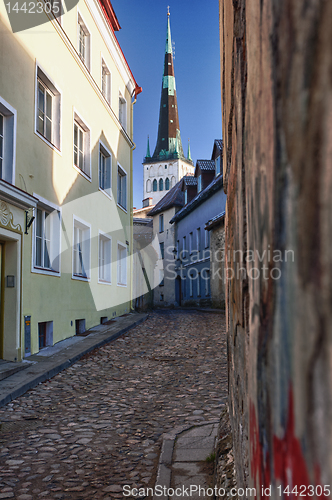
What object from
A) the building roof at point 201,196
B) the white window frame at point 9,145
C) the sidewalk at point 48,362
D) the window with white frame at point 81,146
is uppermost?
the building roof at point 201,196

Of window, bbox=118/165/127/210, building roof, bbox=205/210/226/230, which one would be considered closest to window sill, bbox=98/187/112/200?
window, bbox=118/165/127/210

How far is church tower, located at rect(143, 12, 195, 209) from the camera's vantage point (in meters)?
76.2

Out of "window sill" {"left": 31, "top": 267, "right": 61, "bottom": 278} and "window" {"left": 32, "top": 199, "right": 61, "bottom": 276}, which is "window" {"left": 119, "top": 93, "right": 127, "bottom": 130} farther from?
"window sill" {"left": 31, "top": 267, "right": 61, "bottom": 278}

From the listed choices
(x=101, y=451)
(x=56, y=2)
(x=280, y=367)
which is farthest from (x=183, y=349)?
(x=280, y=367)

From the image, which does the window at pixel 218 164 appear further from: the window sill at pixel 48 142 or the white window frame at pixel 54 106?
the window sill at pixel 48 142

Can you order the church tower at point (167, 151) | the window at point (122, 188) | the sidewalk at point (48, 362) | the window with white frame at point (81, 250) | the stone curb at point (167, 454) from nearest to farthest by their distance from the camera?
the stone curb at point (167, 454), the sidewalk at point (48, 362), the window with white frame at point (81, 250), the window at point (122, 188), the church tower at point (167, 151)

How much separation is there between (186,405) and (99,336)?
5350 millimetres

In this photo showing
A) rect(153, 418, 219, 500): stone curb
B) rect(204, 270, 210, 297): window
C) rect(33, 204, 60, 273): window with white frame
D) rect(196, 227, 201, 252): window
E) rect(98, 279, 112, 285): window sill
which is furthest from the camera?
rect(196, 227, 201, 252): window

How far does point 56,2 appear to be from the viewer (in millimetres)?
9742

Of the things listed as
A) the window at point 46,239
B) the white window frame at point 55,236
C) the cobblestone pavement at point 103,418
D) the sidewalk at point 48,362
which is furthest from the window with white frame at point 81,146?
the cobblestone pavement at point 103,418

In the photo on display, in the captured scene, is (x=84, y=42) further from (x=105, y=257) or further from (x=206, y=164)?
(x=206, y=164)

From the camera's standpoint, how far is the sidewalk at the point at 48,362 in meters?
5.80

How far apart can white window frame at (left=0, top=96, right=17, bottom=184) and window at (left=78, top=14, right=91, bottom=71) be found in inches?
189

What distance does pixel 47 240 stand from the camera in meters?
9.12
